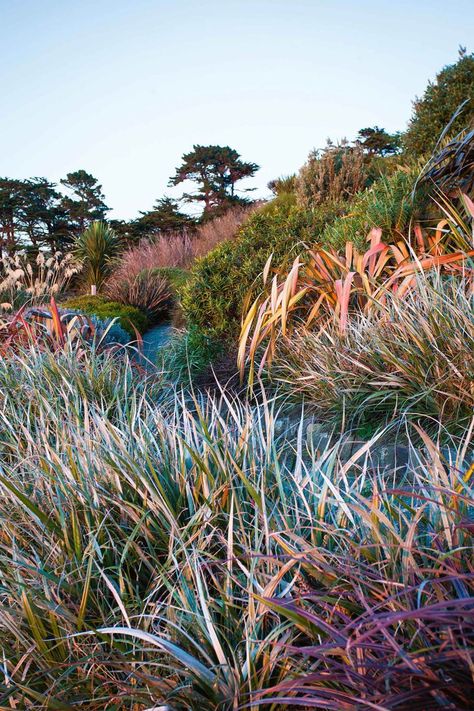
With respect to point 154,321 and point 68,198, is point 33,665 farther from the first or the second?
point 68,198

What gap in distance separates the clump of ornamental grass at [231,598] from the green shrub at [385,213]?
2.72 meters

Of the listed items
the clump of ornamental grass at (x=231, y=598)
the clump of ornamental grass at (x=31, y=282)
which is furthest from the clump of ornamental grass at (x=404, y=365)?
the clump of ornamental grass at (x=31, y=282)

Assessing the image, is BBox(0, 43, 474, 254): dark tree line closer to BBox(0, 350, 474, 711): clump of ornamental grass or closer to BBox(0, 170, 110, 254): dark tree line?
BBox(0, 170, 110, 254): dark tree line

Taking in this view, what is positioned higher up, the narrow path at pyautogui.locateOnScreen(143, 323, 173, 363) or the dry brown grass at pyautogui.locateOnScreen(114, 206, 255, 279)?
the dry brown grass at pyautogui.locateOnScreen(114, 206, 255, 279)

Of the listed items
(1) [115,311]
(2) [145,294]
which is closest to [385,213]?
(1) [115,311]

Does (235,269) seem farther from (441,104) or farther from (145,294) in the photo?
(441,104)

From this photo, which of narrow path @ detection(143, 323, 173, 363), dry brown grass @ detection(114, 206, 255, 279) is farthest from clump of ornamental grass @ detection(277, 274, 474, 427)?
dry brown grass @ detection(114, 206, 255, 279)

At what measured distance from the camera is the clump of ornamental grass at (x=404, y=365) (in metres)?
2.55

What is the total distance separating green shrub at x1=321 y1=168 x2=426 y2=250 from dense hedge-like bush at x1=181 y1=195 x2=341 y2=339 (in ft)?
1.56

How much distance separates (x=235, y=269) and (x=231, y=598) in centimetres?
412

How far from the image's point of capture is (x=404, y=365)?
9.00 ft

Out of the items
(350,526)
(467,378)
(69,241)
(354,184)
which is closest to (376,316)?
(467,378)

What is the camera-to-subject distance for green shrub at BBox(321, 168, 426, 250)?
4.14 m

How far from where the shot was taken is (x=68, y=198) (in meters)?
25.5
